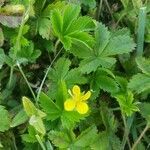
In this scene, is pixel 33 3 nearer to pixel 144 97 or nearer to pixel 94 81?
pixel 94 81

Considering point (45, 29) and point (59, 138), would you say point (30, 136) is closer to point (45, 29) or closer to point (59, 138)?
point (59, 138)

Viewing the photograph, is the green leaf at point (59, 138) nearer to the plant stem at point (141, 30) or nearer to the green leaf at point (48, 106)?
the green leaf at point (48, 106)

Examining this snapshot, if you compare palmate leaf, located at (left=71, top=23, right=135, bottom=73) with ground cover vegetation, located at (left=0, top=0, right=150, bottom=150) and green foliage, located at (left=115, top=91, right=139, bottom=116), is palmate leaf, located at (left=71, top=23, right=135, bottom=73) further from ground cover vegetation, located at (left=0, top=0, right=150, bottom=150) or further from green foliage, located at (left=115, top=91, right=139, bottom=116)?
green foliage, located at (left=115, top=91, right=139, bottom=116)

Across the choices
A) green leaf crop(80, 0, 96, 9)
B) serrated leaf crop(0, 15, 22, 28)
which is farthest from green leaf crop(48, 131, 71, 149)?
green leaf crop(80, 0, 96, 9)

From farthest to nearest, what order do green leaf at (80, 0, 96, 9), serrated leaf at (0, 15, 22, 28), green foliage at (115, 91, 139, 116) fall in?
green leaf at (80, 0, 96, 9)
serrated leaf at (0, 15, 22, 28)
green foliage at (115, 91, 139, 116)

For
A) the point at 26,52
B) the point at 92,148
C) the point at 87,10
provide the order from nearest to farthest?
1. the point at 92,148
2. the point at 26,52
3. the point at 87,10

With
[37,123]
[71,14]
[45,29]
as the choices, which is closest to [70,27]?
[71,14]

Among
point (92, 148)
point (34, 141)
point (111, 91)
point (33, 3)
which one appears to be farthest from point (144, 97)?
point (33, 3)
